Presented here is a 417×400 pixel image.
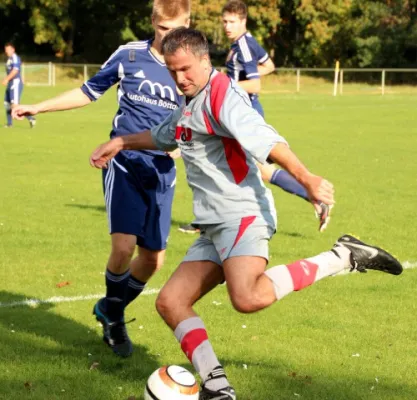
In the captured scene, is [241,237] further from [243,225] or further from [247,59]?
[247,59]

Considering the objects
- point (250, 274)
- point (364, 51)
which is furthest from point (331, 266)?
point (364, 51)

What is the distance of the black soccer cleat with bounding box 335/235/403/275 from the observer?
17.3ft

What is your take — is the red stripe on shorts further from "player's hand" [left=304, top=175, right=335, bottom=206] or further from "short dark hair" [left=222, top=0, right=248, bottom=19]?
"short dark hair" [left=222, top=0, right=248, bottom=19]

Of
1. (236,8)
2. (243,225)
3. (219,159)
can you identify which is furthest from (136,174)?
(236,8)

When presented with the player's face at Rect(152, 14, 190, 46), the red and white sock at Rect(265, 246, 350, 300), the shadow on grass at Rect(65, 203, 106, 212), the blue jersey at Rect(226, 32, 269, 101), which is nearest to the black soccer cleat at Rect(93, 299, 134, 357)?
the red and white sock at Rect(265, 246, 350, 300)

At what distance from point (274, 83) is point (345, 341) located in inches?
1879

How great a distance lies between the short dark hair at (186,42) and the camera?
15.9 feet

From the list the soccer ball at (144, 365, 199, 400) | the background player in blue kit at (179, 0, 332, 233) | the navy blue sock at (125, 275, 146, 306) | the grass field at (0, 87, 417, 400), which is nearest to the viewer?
the soccer ball at (144, 365, 199, 400)

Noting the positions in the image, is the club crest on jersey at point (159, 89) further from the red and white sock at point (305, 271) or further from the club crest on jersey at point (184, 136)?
the red and white sock at point (305, 271)

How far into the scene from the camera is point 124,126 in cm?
642

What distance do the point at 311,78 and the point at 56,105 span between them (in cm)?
4774

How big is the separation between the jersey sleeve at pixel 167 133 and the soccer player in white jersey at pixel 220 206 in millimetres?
44

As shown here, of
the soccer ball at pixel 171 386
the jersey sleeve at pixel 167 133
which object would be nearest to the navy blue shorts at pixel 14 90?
the jersey sleeve at pixel 167 133

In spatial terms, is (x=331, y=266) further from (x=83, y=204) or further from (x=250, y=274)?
(x=83, y=204)
